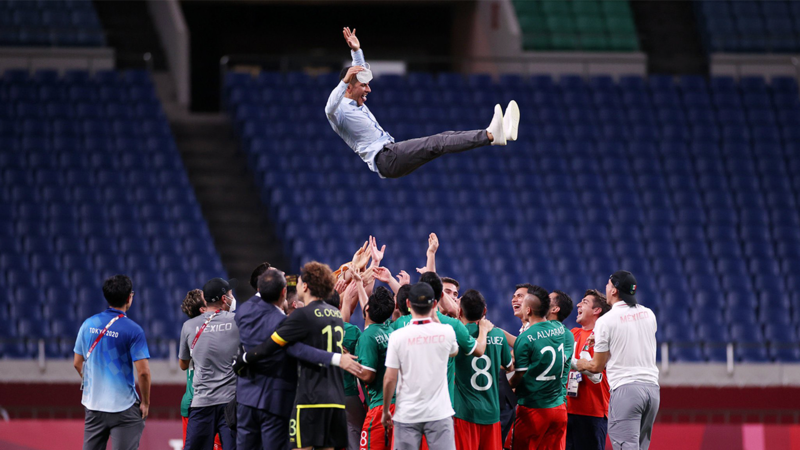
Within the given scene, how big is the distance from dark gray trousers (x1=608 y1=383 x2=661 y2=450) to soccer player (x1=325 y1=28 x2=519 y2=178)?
2.35 meters

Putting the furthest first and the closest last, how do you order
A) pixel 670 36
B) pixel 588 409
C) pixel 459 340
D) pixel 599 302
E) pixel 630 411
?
pixel 670 36 → pixel 599 302 → pixel 588 409 → pixel 630 411 → pixel 459 340

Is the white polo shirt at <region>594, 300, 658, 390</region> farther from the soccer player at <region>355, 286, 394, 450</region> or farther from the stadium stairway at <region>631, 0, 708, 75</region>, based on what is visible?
the stadium stairway at <region>631, 0, 708, 75</region>

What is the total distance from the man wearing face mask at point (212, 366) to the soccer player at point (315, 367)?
2.53 feet

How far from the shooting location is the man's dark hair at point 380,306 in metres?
6.71

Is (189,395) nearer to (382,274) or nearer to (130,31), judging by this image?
(382,274)

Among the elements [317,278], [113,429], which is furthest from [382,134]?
[113,429]

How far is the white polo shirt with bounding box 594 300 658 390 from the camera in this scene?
7.20m

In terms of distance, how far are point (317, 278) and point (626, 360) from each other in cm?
286

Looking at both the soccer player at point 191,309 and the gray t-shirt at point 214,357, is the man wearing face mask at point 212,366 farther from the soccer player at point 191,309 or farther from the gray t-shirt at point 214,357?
the soccer player at point 191,309

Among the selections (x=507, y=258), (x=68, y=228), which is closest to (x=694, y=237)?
(x=507, y=258)

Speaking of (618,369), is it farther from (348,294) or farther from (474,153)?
(474,153)

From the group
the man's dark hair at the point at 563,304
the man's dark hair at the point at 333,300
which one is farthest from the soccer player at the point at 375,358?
the man's dark hair at the point at 563,304

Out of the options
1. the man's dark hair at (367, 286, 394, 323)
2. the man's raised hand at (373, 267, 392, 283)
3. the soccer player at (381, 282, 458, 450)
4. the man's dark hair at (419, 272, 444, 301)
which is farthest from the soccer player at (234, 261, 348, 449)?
the man's raised hand at (373, 267, 392, 283)

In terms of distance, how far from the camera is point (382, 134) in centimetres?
748
